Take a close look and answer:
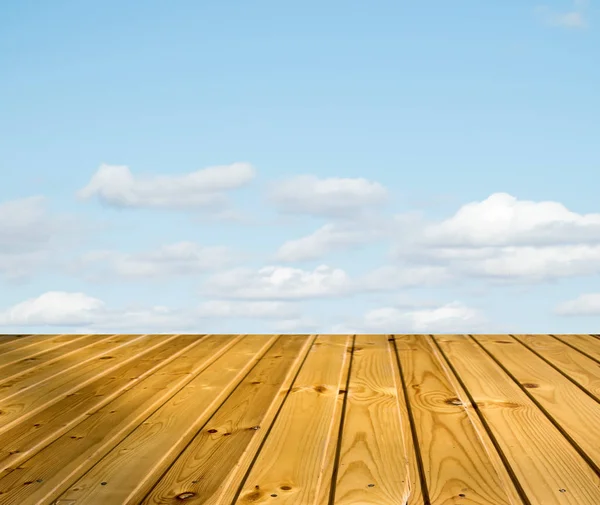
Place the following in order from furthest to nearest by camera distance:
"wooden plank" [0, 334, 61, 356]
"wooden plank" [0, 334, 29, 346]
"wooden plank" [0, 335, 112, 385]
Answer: "wooden plank" [0, 334, 29, 346] < "wooden plank" [0, 334, 61, 356] < "wooden plank" [0, 335, 112, 385]

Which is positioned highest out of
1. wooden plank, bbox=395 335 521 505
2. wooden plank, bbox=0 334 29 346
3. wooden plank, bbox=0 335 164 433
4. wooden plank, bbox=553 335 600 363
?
wooden plank, bbox=0 334 29 346

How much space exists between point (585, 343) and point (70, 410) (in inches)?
102

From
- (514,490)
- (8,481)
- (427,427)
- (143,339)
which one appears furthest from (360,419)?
(143,339)

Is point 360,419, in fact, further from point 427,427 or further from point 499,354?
point 499,354

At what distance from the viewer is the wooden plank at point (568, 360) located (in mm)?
2730

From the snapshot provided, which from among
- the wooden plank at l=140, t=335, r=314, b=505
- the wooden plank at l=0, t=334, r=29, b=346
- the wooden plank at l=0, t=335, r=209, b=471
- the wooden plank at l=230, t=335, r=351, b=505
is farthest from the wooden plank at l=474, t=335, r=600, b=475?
the wooden plank at l=0, t=334, r=29, b=346

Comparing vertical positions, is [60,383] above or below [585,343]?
below

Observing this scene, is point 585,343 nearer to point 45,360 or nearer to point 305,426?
point 305,426

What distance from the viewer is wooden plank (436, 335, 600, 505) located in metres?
1.60

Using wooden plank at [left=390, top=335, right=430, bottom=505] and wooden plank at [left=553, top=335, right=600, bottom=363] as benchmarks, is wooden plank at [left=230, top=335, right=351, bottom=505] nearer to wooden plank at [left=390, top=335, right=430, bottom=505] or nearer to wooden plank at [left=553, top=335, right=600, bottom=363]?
wooden plank at [left=390, top=335, right=430, bottom=505]

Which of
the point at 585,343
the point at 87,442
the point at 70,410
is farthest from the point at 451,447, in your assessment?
the point at 585,343

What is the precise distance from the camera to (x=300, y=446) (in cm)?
189

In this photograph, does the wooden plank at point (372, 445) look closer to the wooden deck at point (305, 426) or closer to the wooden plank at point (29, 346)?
the wooden deck at point (305, 426)

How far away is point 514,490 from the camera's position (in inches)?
63.2
